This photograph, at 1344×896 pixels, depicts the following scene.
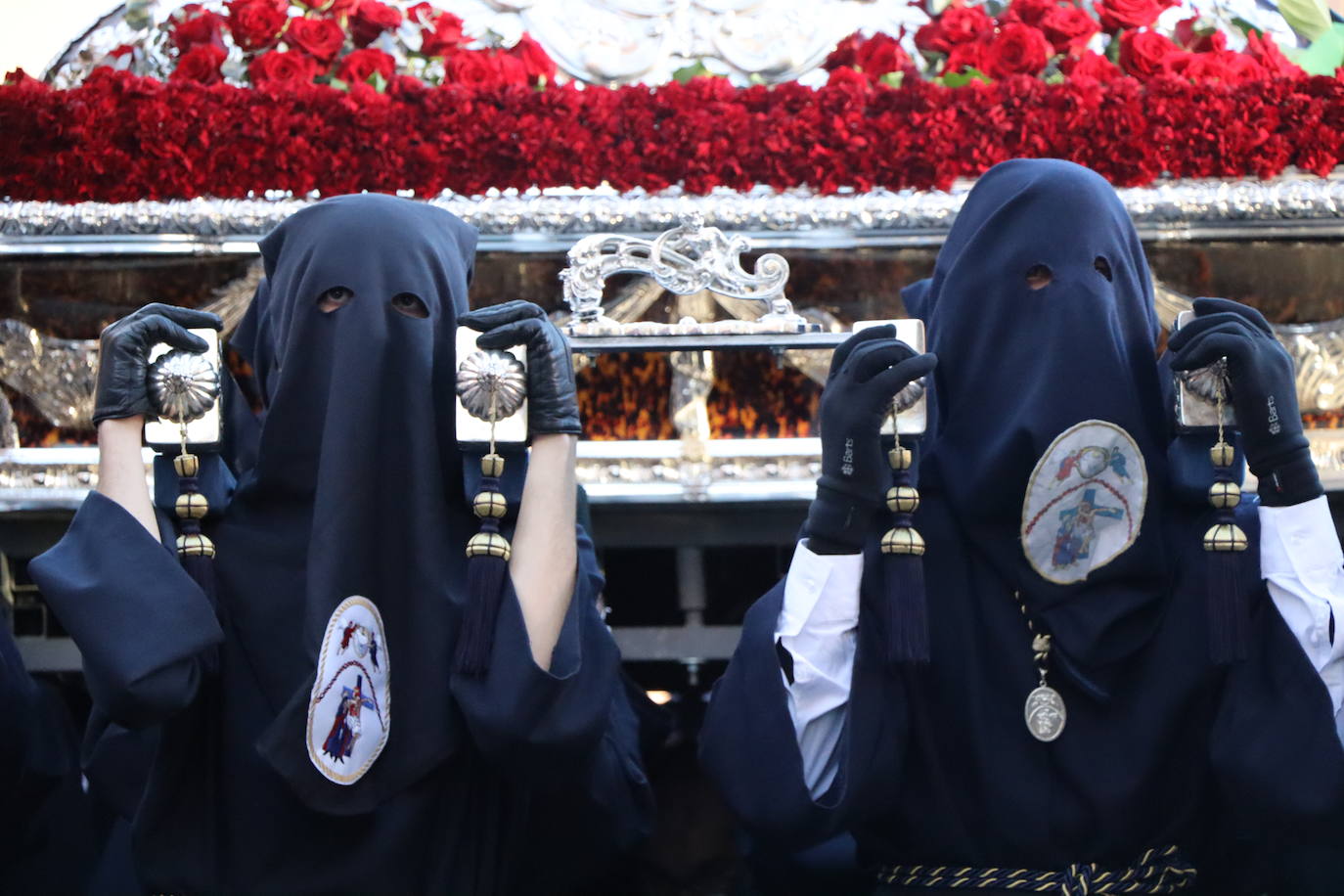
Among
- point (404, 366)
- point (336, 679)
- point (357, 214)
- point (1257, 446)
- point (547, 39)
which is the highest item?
point (547, 39)

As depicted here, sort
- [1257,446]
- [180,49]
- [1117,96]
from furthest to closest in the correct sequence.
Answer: [180,49]
[1117,96]
[1257,446]

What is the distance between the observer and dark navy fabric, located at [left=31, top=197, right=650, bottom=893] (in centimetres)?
237

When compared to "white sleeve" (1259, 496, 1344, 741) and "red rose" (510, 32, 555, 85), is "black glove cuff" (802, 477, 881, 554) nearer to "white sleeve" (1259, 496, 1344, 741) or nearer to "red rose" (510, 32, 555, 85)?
"white sleeve" (1259, 496, 1344, 741)

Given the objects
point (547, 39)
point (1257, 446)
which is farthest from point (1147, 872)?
point (547, 39)

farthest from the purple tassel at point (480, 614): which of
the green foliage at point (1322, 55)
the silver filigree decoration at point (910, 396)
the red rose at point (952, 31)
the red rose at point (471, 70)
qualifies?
the green foliage at point (1322, 55)

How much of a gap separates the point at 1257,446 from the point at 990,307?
0.44 m

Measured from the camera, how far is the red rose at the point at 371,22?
151 inches

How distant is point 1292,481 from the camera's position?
237 cm

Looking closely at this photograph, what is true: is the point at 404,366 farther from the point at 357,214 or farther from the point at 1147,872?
the point at 1147,872

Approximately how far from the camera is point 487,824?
8.30ft

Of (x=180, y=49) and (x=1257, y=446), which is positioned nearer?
(x=1257, y=446)

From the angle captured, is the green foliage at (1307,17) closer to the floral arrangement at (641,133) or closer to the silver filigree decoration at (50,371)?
the floral arrangement at (641,133)

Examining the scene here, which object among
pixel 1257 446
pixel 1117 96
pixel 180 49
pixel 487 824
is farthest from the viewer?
pixel 180 49

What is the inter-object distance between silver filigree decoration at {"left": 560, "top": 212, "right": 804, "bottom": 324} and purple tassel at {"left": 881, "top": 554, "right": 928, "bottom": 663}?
108cm
